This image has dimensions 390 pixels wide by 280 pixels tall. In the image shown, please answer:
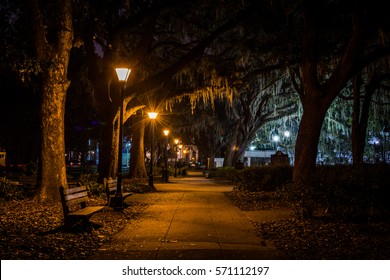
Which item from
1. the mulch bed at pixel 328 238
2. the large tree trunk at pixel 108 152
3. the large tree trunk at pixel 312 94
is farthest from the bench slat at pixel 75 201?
the large tree trunk at pixel 108 152

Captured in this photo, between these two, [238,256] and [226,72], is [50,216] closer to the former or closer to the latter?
[238,256]

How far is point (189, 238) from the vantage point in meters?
8.04

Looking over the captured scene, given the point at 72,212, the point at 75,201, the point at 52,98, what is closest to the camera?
the point at 72,212

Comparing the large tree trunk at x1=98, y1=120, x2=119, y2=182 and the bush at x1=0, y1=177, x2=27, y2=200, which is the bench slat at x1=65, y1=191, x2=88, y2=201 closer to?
the bush at x1=0, y1=177, x2=27, y2=200

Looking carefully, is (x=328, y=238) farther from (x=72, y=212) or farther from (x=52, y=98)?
(x=52, y=98)

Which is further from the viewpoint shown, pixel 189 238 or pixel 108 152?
pixel 108 152

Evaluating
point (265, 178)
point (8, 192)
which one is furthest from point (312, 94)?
point (8, 192)

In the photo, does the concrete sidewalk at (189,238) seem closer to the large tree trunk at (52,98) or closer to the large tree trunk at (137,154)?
the large tree trunk at (52,98)

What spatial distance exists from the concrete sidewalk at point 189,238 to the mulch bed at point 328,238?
365 millimetres

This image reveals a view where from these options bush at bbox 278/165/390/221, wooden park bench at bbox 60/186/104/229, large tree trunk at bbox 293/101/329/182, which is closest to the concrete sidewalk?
wooden park bench at bbox 60/186/104/229

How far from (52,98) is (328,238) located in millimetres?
8847

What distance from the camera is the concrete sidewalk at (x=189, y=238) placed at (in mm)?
6703

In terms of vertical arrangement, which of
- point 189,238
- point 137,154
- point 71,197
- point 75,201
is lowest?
point 189,238

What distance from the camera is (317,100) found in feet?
48.4
